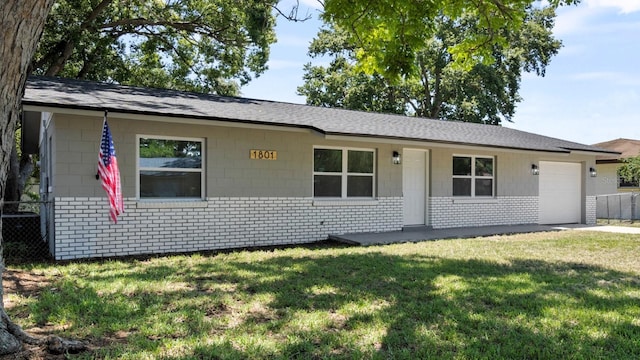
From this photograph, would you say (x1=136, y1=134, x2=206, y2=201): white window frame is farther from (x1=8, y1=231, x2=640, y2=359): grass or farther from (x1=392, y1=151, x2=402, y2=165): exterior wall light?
(x1=392, y1=151, x2=402, y2=165): exterior wall light

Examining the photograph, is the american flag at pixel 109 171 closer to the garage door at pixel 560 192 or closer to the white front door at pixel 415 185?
the white front door at pixel 415 185

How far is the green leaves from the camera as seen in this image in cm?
1673

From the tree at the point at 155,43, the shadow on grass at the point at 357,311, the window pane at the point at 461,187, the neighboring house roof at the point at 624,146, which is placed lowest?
the shadow on grass at the point at 357,311

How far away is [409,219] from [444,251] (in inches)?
139

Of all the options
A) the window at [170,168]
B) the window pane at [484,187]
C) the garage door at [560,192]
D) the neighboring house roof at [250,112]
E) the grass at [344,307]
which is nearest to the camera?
the grass at [344,307]

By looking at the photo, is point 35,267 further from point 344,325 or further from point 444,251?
point 444,251

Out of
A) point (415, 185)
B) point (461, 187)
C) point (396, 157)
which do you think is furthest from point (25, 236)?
point (461, 187)

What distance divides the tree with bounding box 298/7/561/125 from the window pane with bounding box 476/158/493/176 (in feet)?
46.0

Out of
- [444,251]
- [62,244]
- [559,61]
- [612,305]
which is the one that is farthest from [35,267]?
[559,61]

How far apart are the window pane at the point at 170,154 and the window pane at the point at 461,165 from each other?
780cm

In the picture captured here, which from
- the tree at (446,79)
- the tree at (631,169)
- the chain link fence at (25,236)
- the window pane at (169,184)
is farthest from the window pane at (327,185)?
the tree at (631,169)

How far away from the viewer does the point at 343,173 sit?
11.5 m

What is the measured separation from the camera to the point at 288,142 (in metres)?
10.5

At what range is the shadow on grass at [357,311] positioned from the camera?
389 centimetres
